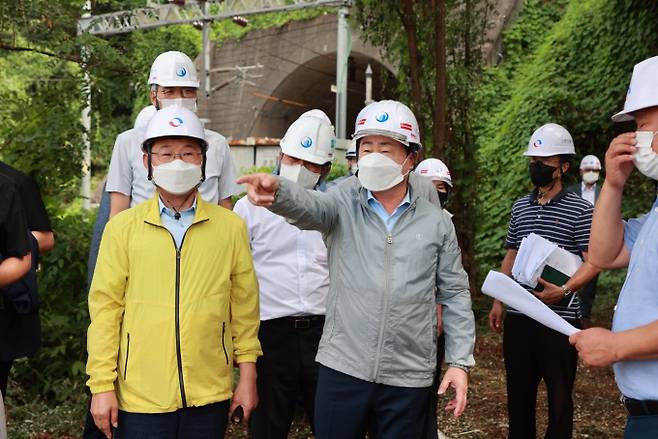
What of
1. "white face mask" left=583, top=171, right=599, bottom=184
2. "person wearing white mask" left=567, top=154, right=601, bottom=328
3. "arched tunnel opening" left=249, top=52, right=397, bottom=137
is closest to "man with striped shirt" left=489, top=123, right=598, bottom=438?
"person wearing white mask" left=567, top=154, right=601, bottom=328

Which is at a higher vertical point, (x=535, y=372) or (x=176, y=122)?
(x=176, y=122)

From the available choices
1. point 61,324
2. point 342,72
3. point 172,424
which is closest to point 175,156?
point 172,424

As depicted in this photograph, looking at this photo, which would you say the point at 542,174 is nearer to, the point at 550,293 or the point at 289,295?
the point at 550,293

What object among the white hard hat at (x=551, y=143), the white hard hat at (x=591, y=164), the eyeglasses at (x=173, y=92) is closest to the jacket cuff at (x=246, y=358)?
the eyeglasses at (x=173, y=92)

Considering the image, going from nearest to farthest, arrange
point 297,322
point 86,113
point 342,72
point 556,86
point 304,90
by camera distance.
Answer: point 297,322, point 86,113, point 556,86, point 342,72, point 304,90

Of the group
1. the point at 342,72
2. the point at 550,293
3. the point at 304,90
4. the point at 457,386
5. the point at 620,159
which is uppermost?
the point at 304,90

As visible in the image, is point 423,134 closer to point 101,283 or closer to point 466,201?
point 466,201

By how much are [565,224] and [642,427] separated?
2412 millimetres

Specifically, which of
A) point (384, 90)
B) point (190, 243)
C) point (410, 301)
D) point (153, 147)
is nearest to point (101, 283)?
point (190, 243)

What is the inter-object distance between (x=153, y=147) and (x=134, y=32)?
5.21 meters

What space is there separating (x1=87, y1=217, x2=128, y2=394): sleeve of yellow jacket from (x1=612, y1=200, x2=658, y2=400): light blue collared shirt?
205 cm

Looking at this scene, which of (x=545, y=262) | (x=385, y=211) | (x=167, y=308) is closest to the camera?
(x=167, y=308)

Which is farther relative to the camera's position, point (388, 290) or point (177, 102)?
point (177, 102)

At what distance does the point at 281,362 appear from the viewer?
4531 mm
